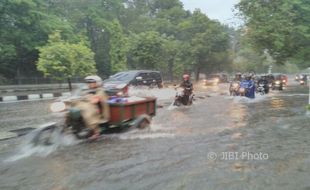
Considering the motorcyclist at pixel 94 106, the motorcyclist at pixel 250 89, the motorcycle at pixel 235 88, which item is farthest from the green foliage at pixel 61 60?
the motorcyclist at pixel 94 106

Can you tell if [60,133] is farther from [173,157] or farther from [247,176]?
[247,176]

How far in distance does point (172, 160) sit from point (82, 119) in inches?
106

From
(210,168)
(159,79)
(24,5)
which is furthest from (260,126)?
(24,5)

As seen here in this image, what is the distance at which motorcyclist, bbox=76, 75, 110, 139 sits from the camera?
9.08 meters

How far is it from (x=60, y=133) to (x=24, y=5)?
28.4 m

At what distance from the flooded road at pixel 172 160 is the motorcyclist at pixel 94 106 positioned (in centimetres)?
47

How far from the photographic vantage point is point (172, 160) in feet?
24.2

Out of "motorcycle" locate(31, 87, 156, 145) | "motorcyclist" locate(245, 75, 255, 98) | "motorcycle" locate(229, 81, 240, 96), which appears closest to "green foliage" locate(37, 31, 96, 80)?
"motorcycle" locate(229, 81, 240, 96)

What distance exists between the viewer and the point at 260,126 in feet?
38.0

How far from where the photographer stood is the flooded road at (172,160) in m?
5.96

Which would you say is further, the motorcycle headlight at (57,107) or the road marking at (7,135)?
the road marking at (7,135)

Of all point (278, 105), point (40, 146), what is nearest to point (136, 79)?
point (278, 105)

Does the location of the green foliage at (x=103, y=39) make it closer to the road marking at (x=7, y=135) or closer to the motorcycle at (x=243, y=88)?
the motorcycle at (x=243, y=88)

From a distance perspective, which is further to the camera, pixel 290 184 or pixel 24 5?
pixel 24 5
